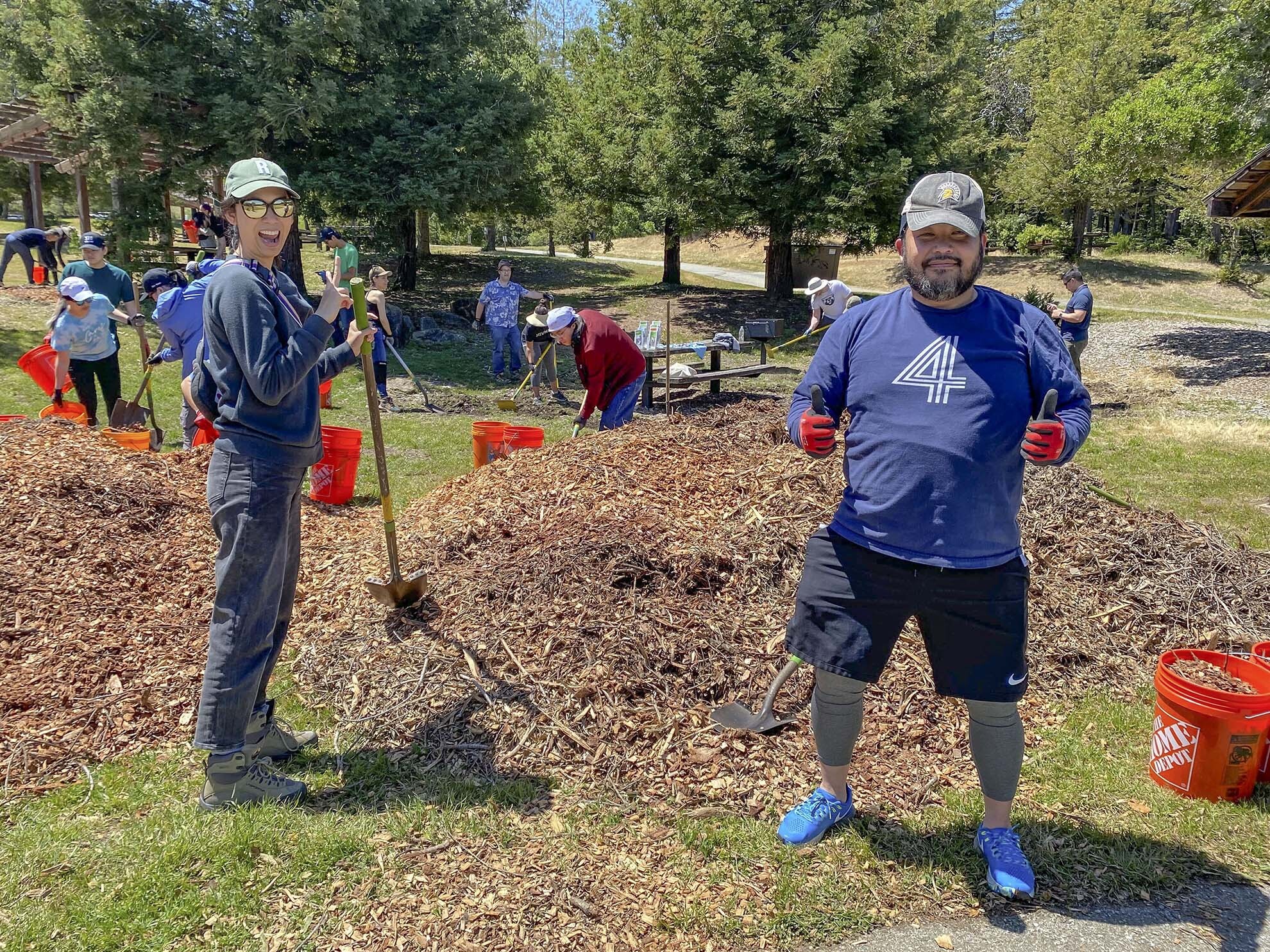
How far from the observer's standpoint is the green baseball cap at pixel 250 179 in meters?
2.96

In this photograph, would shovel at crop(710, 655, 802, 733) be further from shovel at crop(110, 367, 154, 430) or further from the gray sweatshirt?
shovel at crop(110, 367, 154, 430)

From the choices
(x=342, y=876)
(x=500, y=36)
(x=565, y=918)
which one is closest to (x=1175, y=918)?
(x=565, y=918)

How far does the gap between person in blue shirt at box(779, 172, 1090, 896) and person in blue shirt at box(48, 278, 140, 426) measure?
7.14m

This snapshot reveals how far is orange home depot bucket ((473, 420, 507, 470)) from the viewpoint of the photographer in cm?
727

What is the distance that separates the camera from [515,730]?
3.67 m

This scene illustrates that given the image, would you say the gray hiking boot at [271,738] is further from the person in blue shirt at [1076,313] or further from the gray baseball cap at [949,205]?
the person in blue shirt at [1076,313]

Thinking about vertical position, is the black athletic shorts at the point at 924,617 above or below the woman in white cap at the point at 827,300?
below

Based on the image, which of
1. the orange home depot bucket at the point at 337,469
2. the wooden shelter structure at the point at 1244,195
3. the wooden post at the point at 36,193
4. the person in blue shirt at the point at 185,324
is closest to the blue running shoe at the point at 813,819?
the orange home depot bucket at the point at 337,469

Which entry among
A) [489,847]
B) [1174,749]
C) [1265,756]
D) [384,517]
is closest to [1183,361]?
[1265,756]

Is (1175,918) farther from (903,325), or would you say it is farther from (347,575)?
(347,575)

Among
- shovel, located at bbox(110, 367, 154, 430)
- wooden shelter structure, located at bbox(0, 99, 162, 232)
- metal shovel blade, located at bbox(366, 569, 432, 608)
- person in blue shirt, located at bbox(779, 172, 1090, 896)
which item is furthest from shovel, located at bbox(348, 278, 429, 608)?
wooden shelter structure, located at bbox(0, 99, 162, 232)

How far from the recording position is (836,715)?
2.95 metres

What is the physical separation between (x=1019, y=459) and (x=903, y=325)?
0.54 meters

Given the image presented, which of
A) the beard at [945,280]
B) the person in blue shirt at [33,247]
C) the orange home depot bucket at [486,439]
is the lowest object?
the orange home depot bucket at [486,439]
